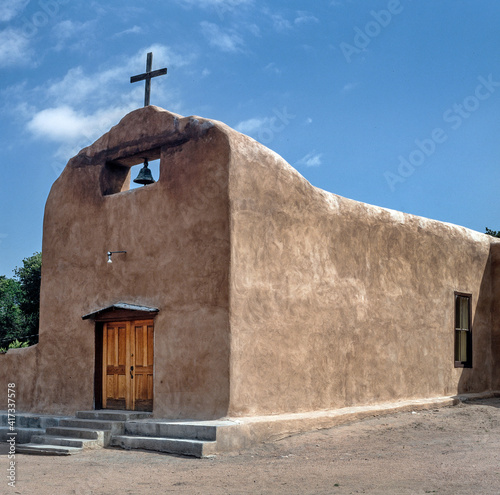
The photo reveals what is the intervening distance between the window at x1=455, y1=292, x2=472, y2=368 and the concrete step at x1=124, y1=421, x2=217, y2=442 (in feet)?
25.0

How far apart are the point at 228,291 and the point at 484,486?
468cm

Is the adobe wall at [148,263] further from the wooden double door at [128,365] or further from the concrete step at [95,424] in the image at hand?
the concrete step at [95,424]

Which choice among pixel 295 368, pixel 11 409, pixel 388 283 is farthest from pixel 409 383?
pixel 11 409

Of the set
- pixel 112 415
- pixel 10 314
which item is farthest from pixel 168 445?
pixel 10 314

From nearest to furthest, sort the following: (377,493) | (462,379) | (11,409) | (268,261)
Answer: (377,493) < (268,261) < (11,409) < (462,379)

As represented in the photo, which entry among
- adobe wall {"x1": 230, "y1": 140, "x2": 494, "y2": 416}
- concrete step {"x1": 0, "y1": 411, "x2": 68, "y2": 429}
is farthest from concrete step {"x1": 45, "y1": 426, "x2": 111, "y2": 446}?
adobe wall {"x1": 230, "y1": 140, "x2": 494, "y2": 416}

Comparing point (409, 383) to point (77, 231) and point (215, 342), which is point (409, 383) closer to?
point (215, 342)

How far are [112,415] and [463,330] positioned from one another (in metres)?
8.24

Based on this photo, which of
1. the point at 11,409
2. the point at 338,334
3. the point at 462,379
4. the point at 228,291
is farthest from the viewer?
the point at 462,379

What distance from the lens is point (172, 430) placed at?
10258 millimetres

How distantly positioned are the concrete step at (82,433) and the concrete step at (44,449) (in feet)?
1.14

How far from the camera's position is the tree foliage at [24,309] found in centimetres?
3569

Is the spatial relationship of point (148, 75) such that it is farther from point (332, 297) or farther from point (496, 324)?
point (496, 324)

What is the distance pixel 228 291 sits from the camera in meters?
10.7
